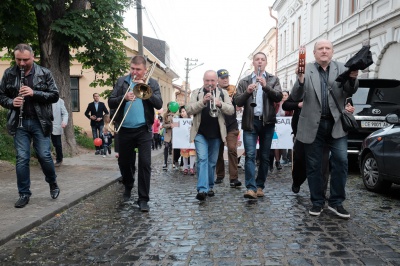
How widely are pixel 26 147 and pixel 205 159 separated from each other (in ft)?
8.19

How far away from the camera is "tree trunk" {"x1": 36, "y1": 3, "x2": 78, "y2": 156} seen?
35.6 feet

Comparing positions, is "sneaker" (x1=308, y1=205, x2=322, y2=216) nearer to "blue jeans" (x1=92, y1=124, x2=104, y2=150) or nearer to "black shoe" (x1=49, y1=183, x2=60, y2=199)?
"black shoe" (x1=49, y1=183, x2=60, y2=199)

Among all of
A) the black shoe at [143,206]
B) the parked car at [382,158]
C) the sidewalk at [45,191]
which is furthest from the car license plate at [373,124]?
the black shoe at [143,206]

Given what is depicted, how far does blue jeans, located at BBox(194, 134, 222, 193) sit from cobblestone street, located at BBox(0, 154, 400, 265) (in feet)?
0.92

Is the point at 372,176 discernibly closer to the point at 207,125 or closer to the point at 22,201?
the point at 207,125

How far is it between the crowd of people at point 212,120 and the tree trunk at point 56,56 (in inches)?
218

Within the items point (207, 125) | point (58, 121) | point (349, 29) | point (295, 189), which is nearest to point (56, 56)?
point (58, 121)

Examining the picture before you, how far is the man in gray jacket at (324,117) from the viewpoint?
4973 mm

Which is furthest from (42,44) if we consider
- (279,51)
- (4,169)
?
(279,51)

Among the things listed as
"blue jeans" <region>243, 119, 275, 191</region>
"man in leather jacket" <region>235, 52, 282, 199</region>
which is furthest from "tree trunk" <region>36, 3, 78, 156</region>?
"blue jeans" <region>243, 119, 275, 191</region>

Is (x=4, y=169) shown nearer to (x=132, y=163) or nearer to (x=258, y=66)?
(x=132, y=163)

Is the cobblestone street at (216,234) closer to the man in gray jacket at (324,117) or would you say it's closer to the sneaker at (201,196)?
the sneaker at (201,196)

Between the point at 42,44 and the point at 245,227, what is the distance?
868 cm

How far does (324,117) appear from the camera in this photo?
5.05 meters
